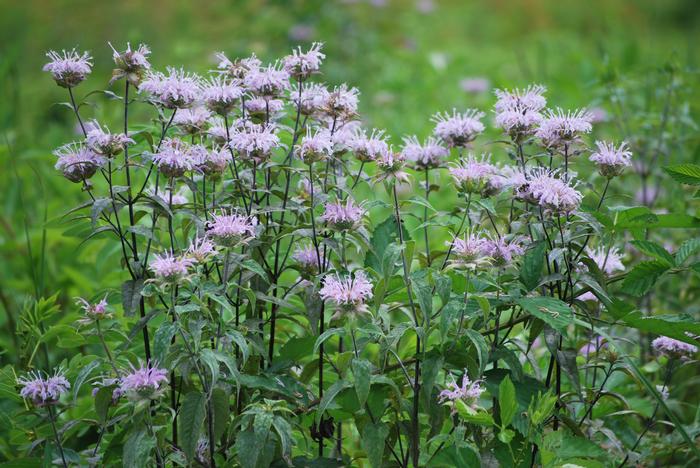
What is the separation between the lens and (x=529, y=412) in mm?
994

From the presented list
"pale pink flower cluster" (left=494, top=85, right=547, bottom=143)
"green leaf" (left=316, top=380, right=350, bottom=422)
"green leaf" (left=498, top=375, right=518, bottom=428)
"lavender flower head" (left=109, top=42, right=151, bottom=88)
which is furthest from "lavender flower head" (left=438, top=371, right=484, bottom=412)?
"lavender flower head" (left=109, top=42, right=151, bottom=88)

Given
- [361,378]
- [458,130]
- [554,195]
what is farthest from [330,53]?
[361,378]

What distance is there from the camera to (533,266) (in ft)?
3.51

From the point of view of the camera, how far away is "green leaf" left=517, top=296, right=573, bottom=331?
973mm

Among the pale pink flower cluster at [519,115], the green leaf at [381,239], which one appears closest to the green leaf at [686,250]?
the pale pink flower cluster at [519,115]

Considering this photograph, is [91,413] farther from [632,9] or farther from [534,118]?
[632,9]

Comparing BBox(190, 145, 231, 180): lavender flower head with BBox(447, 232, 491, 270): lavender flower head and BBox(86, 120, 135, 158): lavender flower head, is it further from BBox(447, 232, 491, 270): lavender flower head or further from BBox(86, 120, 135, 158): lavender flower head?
BBox(447, 232, 491, 270): lavender flower head

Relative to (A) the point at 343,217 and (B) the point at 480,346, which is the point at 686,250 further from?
(A) the point at 343,217

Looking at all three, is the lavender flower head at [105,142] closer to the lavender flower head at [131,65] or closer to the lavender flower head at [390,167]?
the lavender flower head at [131,65]

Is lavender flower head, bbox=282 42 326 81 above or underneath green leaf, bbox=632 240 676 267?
above

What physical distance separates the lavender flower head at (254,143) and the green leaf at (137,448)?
0.37 metres

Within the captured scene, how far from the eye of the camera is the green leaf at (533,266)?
1065mm

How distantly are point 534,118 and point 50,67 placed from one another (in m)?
0.65

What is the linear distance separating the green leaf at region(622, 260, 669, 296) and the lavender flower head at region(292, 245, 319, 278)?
43 centimetres
